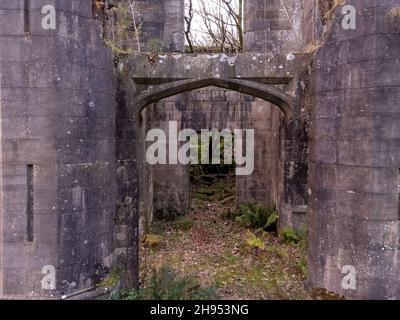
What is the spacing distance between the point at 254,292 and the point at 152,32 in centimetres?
673

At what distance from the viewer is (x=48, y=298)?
445 centimetres

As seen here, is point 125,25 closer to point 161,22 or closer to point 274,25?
point 161,22

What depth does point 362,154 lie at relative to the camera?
436cm

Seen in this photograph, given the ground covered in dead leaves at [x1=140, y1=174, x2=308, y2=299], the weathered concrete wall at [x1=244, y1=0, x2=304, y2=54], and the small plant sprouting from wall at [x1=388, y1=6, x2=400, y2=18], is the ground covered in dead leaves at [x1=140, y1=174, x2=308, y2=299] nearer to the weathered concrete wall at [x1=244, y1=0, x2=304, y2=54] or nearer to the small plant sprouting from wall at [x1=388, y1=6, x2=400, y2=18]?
the small plant sprouting from wall at [x1=388, y1=6, x2=400, y2=18]

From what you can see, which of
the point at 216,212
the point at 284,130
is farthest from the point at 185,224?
the point at 284,130

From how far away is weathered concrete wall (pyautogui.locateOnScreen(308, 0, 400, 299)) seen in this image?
4215mm

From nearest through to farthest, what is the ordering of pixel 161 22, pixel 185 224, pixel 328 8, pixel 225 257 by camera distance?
pixel 328 8 < pixel 225 257 < pixel 161 22 < pixel 185 224

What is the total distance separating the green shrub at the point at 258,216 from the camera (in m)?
8.98

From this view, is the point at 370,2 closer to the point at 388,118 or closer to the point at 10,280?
the point at 388,118

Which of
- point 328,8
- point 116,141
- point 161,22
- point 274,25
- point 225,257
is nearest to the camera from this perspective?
point 328,8

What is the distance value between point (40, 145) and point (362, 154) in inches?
156

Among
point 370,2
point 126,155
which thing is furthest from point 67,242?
point 370,2

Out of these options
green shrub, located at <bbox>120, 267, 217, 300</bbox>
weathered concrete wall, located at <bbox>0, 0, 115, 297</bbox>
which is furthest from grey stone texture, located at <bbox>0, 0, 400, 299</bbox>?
green shrub, located at <bbox>120, 267, 217, 300</bbox>

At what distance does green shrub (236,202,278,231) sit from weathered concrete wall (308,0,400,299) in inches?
163
